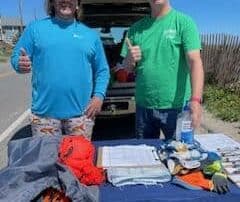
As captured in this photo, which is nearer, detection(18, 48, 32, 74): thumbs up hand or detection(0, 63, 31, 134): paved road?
detection(18, 48, 32, 74): thumbs up hand

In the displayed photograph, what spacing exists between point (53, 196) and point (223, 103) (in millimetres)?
8884

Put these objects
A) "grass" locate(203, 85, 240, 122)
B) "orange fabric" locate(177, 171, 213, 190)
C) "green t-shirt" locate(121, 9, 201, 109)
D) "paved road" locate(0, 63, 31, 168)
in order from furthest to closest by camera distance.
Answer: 1. "grass" locate(203, 85, 240, 122)
2. "paved road" locate(0, 63, 31, 168)
3. "green t-shirt" locate(121, 9, 201, 109)
4. "orange fabric" locate(177, 171, 213, 190)

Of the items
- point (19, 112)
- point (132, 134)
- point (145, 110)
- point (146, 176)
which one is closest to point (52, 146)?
point (146, 176)

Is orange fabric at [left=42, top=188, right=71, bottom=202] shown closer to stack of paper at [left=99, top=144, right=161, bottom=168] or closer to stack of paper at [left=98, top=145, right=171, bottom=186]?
stack of paper at [left=98, top=145, right=171, bottom=186]

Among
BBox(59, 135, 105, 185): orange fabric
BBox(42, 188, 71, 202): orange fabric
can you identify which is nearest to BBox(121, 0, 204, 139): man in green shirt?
BBox(59, 135, 105, 185): orange fabric

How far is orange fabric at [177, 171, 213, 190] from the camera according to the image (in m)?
2.90

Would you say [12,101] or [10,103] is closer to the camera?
[10,103]

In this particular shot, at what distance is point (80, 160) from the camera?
2.95m

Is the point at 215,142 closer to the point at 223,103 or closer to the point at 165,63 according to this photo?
the point at 165,63

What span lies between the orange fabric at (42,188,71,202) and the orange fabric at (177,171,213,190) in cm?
68

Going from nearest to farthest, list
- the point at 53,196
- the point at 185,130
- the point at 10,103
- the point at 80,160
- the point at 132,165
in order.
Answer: the point at 53,196, the point at 80,160, the point at 132,165, the point at 185,130, the point at 10,103

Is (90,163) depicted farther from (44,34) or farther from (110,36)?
(110,36)

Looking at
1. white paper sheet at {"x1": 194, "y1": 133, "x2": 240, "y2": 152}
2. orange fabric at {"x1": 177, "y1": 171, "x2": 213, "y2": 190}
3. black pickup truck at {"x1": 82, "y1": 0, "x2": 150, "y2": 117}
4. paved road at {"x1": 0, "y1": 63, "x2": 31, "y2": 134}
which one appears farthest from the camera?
paved road at {"x1": 0, "y1": 63, "x2": 31, "y2": 134}

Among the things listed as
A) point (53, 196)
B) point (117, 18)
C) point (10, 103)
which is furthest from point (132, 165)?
point (10, 103)
